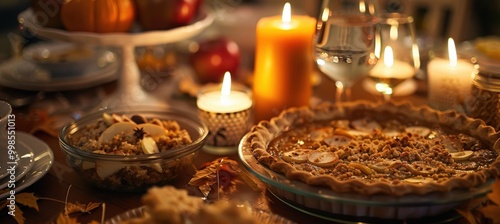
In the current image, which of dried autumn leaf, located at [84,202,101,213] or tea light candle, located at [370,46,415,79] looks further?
tea light candle, located at [370,46,415,79]

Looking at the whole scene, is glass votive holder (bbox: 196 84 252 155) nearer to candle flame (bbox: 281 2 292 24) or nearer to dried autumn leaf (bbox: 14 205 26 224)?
candle flame (bbox: 281 2 292 24)

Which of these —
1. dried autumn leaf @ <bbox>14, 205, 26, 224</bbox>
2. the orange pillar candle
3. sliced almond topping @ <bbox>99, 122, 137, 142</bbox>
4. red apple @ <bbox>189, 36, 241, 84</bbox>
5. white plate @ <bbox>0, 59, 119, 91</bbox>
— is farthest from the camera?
red apple @ <bbox>189, 36, 241, 84</bbox>

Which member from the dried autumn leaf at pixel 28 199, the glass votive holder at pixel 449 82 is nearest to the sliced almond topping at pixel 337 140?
the glass votive holder at pixel 449 82

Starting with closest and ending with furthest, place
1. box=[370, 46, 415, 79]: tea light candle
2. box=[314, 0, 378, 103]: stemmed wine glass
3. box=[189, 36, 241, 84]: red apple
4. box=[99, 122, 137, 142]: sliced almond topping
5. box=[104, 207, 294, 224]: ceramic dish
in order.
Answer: box=[104, 207, 294, 224]: ceramic dish
box=[99, 122, 137, 142]: sliced almond topping
box=[314, 0, 378, 103]: stemmed wine glass
box=[370, 46, 415, 79]: tea light candle
box=[189, 36, 241, 84]: red apple

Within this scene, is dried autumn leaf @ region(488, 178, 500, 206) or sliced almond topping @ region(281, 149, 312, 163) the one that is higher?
dried autumn leaf @ region(488, 178, 500, 206)

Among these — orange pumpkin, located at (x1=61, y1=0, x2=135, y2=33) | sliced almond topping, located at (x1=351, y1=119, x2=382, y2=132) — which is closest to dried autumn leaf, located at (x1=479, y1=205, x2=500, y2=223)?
sliced almond topping, located at (x1=351, y1=119, x2=382, y2=132)

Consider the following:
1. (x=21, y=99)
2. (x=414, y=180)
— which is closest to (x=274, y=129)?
(x=414, y=180)

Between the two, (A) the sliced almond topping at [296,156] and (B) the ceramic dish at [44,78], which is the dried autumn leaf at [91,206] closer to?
(A) the sliced almond topping at [296,156]

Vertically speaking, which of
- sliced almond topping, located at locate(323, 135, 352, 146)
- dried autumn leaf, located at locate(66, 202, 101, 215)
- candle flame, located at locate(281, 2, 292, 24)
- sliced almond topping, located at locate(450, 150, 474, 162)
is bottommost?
dried autumn leaf, located at locate(66, 202, 101, 215)
